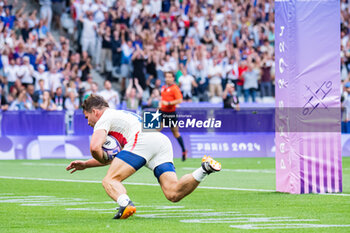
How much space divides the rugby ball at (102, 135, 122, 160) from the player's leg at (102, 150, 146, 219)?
8cm

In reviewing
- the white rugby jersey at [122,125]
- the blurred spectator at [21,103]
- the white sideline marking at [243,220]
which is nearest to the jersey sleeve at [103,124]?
the white rugby jersey at [122,125]

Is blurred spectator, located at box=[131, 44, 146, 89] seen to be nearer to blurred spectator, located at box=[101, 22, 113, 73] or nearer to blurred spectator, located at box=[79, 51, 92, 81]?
blurred spectator, located at box=[101, 22, 113, 73]

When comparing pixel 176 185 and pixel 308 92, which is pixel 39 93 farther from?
pixel 176 185

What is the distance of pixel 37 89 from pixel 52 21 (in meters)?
5.52

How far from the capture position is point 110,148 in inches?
402

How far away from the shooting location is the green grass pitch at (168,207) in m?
9.08

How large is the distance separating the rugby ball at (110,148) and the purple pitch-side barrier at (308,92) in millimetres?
3878

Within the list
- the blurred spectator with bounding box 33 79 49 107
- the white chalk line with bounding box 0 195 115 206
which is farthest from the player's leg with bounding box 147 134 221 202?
the blurred spectator with bounding box 33 79 49 107

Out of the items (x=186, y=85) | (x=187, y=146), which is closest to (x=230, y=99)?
(x=187, y=146)

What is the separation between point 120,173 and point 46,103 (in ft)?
51.5

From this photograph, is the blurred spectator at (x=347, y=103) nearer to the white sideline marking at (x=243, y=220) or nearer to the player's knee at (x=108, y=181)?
the white sideline marking at (x=243, y=220)

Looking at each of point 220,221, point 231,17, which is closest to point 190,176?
point 220,221

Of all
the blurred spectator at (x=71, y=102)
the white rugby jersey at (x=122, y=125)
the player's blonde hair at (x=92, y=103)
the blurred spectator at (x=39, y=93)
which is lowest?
the blurred spectator at (x=71, y=102)

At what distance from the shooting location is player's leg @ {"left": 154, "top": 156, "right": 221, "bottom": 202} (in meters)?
9.80
